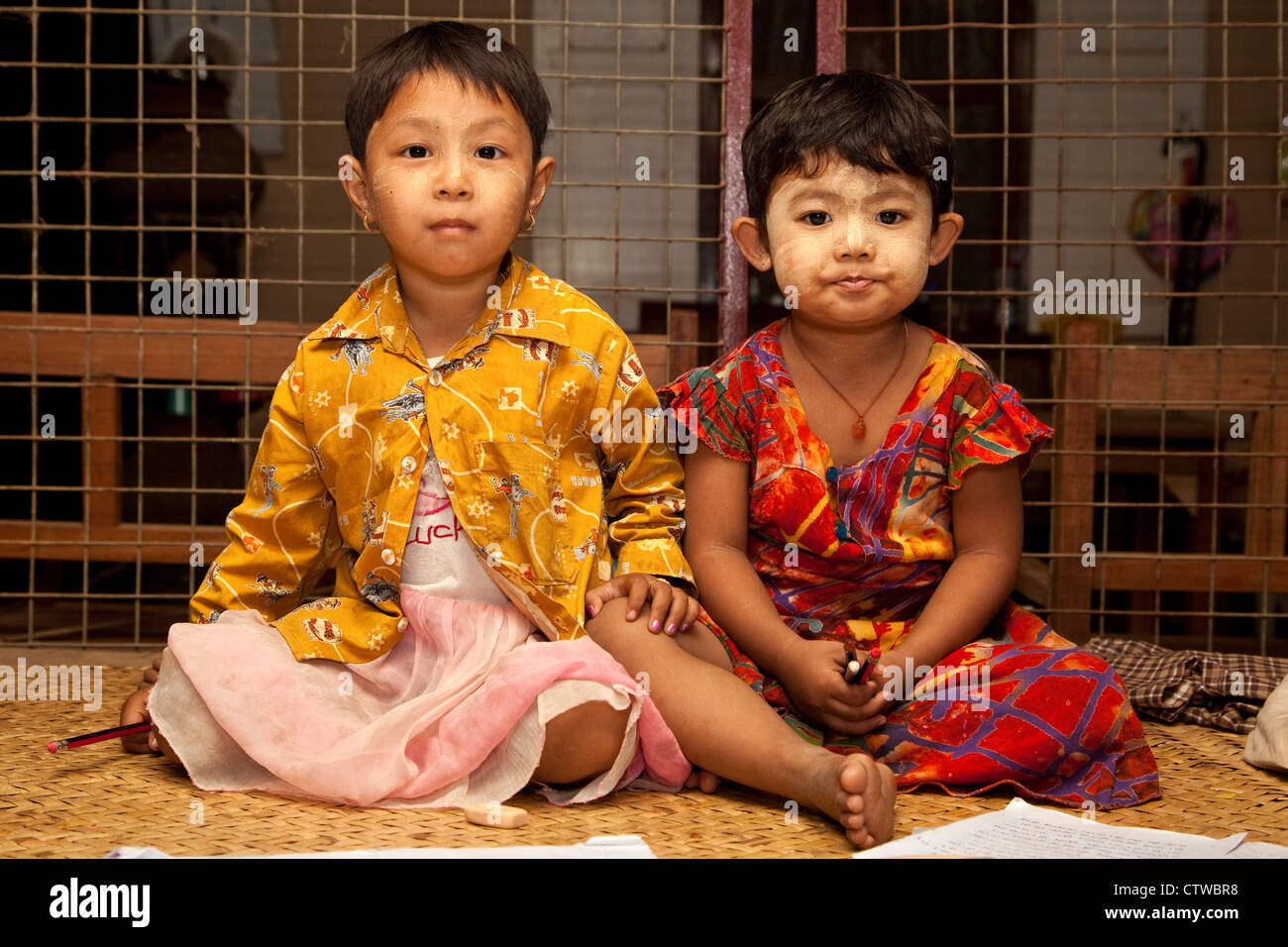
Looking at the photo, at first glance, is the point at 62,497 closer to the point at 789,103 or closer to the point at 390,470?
the point at 390,470

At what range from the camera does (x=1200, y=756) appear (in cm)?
150

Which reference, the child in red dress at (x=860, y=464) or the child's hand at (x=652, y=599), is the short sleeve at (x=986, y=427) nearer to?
the child in red dress at (x=860, y=464)

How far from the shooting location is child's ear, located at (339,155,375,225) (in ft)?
4.81

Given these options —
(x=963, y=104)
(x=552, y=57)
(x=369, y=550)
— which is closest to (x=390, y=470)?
(x=369, y=550)

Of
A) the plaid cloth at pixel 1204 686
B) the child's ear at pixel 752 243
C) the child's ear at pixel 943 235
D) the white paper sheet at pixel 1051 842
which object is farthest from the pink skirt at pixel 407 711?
the plaid cloth at pixel 1204 686

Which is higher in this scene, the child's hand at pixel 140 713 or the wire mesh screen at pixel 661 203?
the wire mesh screen at pixel 661 203

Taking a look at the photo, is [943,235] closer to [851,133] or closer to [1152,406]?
[851,133]

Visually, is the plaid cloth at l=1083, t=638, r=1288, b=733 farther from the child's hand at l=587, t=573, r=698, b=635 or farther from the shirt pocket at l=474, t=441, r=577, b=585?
the shirt pocket at l=474, t=441, r=577, b=585

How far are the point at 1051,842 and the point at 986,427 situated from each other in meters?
0.58

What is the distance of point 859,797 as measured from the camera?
1.09 metres

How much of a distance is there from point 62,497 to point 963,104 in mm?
2486

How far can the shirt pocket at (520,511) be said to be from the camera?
138 centimetres

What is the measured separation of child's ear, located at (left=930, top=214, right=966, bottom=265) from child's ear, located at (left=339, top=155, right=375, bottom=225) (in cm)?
74

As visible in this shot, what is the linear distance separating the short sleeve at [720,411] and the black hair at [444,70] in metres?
0.38
